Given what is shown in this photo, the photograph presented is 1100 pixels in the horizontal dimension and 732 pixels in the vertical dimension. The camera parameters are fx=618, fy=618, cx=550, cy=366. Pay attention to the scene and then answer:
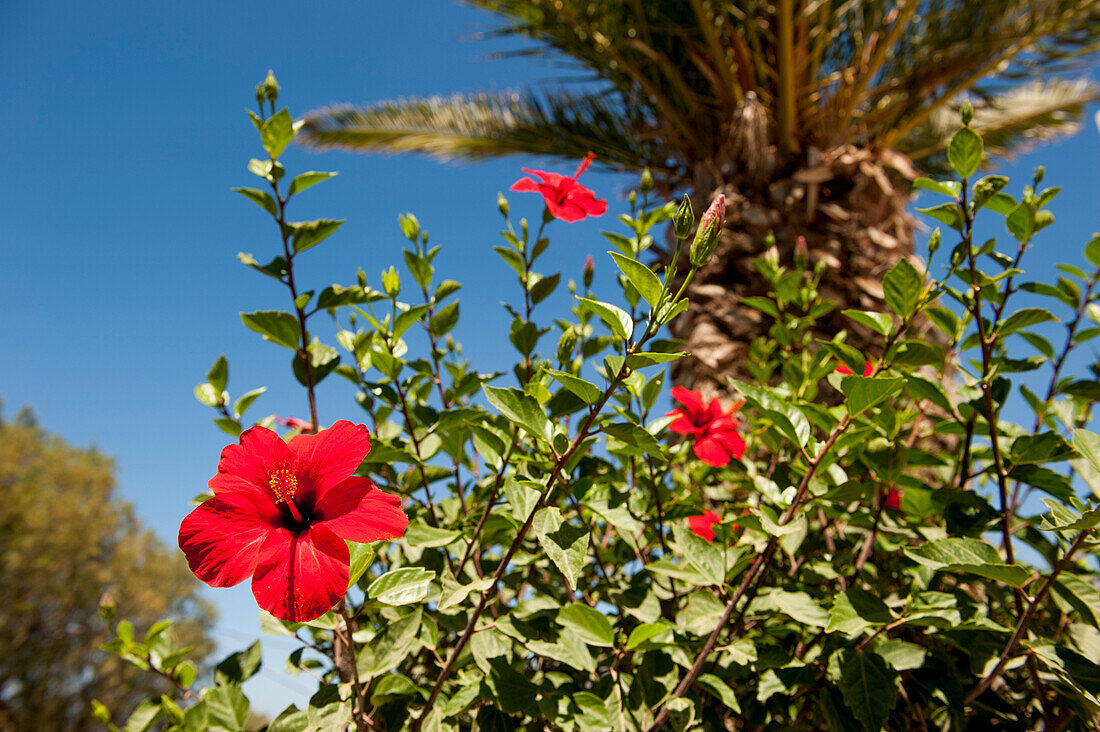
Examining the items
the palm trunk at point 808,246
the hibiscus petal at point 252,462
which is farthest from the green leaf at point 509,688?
the palm trunk at point 808,246

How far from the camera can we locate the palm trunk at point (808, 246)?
2273 millimetres

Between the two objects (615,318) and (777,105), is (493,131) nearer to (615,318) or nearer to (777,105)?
(777,105)

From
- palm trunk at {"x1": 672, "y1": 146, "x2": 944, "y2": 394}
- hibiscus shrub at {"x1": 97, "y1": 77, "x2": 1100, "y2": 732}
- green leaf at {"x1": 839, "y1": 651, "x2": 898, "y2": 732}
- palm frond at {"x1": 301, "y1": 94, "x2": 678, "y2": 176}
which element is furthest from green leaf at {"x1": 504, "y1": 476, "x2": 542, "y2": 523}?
palm frond at {"x1": 301, "y1": 94, "x2": 678, "y2": 176}

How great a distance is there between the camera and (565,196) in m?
1.12

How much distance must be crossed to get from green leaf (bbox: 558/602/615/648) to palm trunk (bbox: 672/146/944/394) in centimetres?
148

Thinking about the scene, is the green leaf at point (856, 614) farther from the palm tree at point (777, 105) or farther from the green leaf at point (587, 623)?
the palm tree at point (777, 105)

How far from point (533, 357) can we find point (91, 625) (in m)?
14.8

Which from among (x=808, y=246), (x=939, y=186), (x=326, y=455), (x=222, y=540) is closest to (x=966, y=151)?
(x=939, y=186)

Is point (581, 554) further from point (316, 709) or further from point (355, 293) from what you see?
point (355, 293)

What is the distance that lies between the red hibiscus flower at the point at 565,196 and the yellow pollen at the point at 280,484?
0.63 m

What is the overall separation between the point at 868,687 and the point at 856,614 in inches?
4.0

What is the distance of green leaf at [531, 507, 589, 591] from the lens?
0.63m

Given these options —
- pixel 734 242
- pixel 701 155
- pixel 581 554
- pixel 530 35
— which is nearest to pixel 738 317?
pixel 734 242

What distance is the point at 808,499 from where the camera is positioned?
2.93 ft
